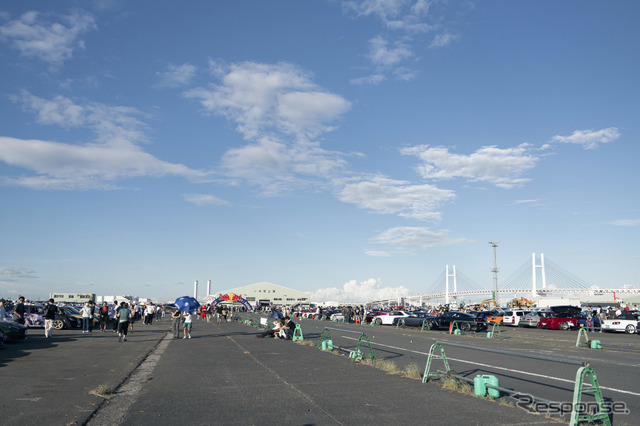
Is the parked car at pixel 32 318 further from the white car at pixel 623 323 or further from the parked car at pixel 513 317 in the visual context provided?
the white car at pixel 623 323

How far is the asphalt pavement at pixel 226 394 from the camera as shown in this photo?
284 inches

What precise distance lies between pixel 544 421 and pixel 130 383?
316 inches

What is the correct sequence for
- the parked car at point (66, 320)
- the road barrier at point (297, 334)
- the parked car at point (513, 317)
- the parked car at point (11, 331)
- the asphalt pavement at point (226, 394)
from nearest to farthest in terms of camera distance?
the asphalt pavement at point (226, 394) → the parked car at point (11, 331) → the road barrier at point (297, 334) → the parked car at point (66, 320) → the parked car at point (513, 317)

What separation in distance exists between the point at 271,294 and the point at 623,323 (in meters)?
119

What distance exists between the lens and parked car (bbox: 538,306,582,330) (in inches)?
1448

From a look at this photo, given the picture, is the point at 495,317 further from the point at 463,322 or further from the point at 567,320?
the point at 463,322

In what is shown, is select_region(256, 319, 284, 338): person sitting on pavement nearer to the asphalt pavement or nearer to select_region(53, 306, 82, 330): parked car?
the asphalt pavement

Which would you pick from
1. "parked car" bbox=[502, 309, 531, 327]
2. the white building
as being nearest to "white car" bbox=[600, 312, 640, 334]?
"parked car" bbox=[502, 309, 531, 327]

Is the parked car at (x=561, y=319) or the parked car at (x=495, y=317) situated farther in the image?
the parked car at (x=495, y=317)

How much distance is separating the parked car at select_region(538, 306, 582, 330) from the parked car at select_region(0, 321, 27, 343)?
34.9m

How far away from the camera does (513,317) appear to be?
40312 millimetres

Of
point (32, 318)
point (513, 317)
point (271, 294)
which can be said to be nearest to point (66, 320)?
point (32, 318)

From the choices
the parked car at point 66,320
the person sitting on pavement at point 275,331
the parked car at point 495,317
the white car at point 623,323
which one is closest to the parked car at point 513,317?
the parked car at point 495,317

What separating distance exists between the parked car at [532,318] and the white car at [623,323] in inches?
200
